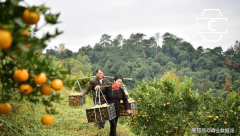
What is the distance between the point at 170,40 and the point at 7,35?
70.9 m

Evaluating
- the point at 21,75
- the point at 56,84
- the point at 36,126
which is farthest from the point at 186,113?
the point at 21,75

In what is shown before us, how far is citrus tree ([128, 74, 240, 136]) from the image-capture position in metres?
5.91

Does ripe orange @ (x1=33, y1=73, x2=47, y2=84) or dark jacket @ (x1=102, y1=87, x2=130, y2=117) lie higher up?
ripe orange @ (x1=33, y1=73, x2=47, y2=84)

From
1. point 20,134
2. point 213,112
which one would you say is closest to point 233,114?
point 213,112

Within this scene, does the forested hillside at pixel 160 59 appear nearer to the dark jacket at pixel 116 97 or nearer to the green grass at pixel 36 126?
the green grass at pixel 36 126

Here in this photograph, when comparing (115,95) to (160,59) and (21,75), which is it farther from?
(160,59)

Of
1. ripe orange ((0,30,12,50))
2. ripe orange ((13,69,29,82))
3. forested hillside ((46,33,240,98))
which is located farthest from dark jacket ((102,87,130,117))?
forested hillside ((46,33,240,98))

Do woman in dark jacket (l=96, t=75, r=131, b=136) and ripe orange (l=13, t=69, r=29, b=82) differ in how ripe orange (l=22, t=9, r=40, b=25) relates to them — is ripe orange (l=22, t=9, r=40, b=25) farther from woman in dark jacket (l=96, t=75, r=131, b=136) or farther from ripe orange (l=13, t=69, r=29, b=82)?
woman in dark jacket (l=96, t=75, r=131, b=136)

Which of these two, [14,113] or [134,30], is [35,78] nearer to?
[14,113]

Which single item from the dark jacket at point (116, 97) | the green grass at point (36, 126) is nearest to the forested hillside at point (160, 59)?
the green grass at point (36, 126)

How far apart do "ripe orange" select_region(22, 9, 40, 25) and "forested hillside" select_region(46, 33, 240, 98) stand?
119 ft

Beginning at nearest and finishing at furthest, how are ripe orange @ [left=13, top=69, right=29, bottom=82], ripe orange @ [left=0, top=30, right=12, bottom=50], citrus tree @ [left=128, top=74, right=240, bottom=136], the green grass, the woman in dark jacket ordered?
ripe orange @ [left=0, top=30, right=12, bottom=50]
ripe orange @ [left=13, top=69, right=29, bottom=82]
the green grass
the woman in dark jacket
citrus tree @ [left=128, top=74, right=240, bottom=136]

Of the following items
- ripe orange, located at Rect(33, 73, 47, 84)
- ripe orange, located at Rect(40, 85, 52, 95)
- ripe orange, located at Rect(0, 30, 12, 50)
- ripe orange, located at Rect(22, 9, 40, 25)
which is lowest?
ripe orange, located at Rect(40, 85, 52, 95)

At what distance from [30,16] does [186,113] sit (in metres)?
6.06
